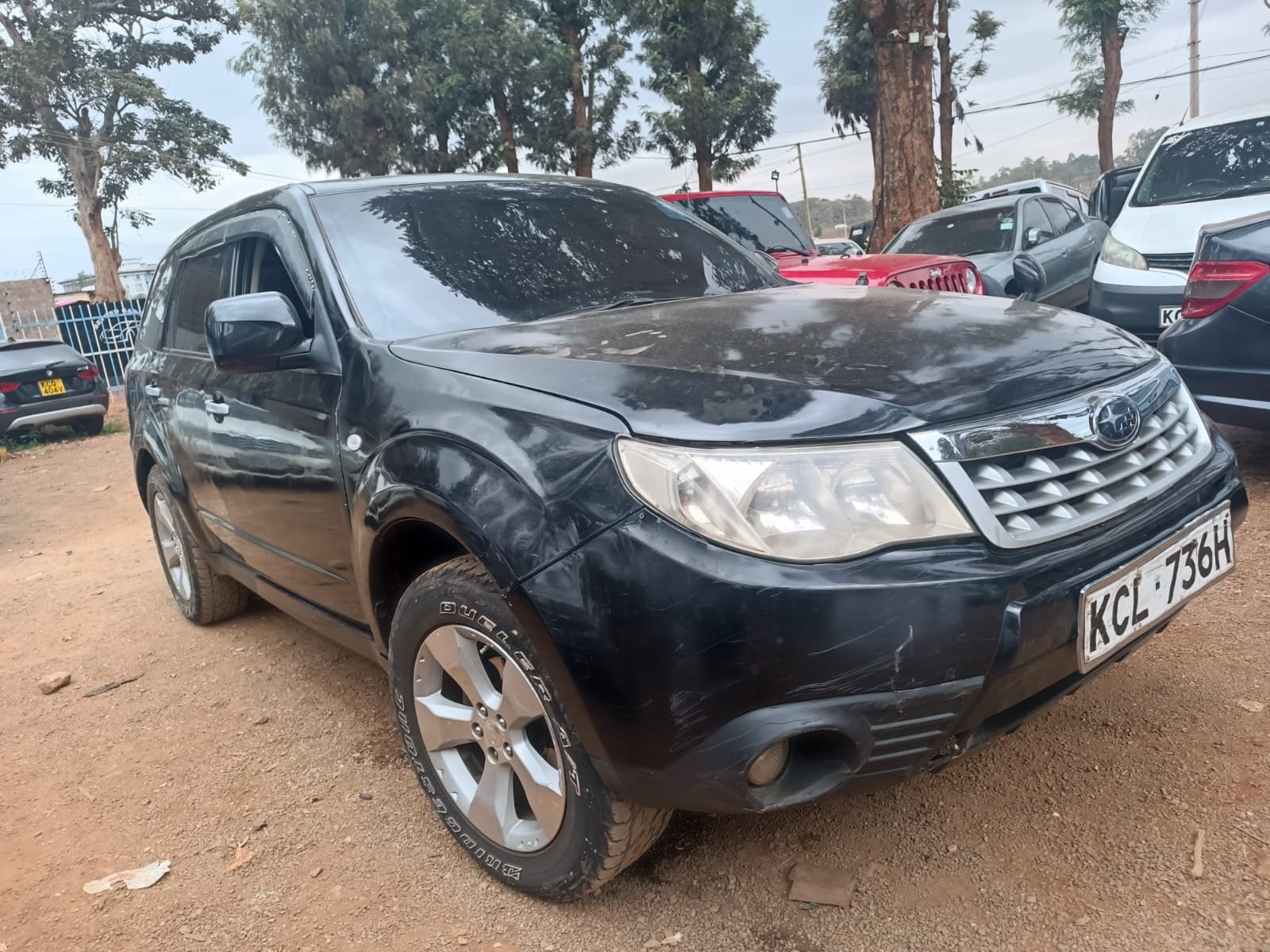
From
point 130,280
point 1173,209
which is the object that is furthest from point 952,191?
point 130,280

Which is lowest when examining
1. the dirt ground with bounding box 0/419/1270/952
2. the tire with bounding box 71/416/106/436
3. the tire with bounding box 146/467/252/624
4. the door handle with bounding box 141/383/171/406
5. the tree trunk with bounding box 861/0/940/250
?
the tire with bounding box 71/416/106/436

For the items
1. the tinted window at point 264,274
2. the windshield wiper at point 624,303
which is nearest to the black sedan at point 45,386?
the tinted window at point 264,274

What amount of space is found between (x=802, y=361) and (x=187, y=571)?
3209mm

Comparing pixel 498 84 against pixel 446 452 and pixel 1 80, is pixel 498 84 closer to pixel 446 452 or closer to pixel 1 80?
pixel 1 80

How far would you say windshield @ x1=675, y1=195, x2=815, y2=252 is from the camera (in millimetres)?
8031

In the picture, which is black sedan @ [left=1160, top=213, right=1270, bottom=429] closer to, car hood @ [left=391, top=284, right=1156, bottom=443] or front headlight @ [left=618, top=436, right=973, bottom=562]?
car hood @ [left=391, top=284, right=1156, bottom=443]

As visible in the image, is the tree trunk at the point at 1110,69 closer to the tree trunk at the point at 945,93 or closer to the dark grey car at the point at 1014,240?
the tree trunk at the point at 945,93

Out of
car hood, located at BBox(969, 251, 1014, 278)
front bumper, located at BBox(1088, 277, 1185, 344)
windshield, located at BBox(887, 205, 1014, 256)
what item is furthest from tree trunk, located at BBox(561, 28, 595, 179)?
front bumper, located at BBox(1088, 277, 1185, 344)

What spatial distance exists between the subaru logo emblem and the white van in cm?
362

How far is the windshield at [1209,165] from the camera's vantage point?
5453mm

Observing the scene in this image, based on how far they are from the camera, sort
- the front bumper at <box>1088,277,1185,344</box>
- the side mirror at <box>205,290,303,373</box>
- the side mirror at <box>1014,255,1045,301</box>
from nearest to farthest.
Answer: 1. the side mirror at <box>205,290,303,373</box>
2. the side mirror at <box>1014,255,1045,301</box>
3. the front bumper at <box>1088,277,1185,344</box>

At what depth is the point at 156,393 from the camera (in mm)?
3650

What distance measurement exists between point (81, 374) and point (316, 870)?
11.1 m

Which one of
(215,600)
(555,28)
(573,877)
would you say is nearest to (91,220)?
(555,28)
